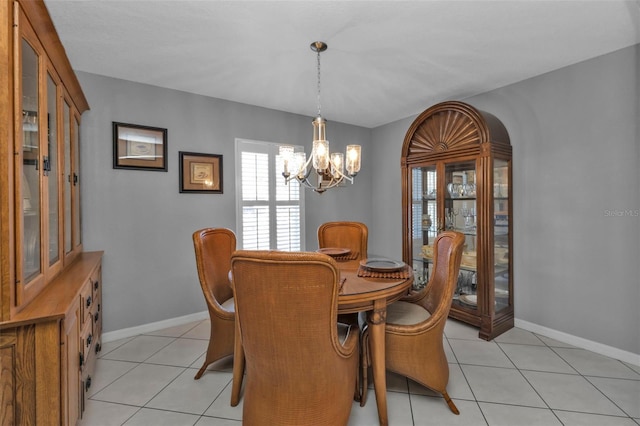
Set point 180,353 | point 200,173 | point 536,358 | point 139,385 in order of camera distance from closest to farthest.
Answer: point 139,385 < point 536,358 < point 180,353 < point 200,173

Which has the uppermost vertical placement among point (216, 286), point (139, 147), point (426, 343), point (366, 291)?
point (139, 147)

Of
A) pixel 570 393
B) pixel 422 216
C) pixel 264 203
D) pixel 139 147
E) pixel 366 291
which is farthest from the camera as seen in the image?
pixel 264 203

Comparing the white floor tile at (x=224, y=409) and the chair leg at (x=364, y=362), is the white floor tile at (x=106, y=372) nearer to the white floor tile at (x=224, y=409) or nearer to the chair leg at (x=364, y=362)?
the white floor tile at (x=224, y=409)

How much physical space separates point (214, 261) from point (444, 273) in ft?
5.38

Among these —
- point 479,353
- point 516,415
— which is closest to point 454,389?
point 516,415

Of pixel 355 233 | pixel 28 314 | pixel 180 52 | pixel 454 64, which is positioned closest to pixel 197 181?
pixel 180 52

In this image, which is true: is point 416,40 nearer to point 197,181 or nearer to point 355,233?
point 355,233

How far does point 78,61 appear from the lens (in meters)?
2.54

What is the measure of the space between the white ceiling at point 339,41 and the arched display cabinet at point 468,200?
0.47m

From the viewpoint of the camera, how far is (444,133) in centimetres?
320

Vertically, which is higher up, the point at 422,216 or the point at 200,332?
the point at 422,216

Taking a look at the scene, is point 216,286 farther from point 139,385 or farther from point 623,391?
point 623,391

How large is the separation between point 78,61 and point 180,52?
A: 2.98ft

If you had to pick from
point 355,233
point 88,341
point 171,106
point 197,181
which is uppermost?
point 171,106
